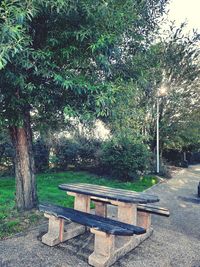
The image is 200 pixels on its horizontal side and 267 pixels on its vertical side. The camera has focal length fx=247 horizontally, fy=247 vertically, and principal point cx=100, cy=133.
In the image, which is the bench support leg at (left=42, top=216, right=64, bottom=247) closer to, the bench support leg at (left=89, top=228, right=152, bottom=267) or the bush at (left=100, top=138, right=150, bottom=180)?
the bench support leg at (left=89, top=228, right=152, bottom=267)

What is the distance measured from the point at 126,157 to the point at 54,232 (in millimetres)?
6408

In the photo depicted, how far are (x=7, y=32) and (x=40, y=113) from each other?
2975 millimetres

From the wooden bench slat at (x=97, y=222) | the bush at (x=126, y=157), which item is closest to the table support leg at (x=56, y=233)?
the wooden bench slat at (x=97, y=222)

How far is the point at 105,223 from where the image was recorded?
3.54m

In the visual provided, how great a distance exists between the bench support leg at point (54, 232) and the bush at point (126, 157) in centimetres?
625

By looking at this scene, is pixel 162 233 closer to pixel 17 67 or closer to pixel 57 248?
pixel 57 248

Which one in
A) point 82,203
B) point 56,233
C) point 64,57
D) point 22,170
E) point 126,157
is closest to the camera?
point 56,233

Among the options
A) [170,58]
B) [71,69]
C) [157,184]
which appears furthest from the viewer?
[170,58]

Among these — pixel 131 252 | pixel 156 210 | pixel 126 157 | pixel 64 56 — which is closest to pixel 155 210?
pixel 156 210

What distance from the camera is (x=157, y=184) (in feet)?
33.4

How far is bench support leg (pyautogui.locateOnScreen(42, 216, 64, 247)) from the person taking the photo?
3.96 m

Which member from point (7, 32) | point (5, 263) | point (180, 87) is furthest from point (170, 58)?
point (5, 263)

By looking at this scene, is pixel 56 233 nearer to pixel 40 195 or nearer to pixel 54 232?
pixel 54 232

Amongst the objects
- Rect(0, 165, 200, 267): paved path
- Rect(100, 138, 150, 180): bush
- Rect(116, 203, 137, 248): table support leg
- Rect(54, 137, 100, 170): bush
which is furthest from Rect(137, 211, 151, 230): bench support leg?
Rect(54, 137, 100, 170): bush
